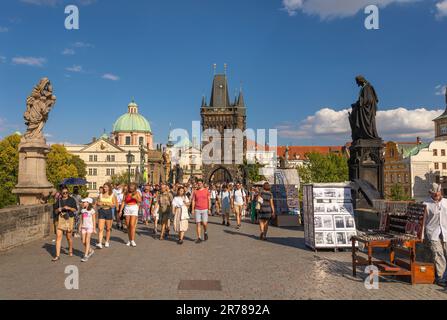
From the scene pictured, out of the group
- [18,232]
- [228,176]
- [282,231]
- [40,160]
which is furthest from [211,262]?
[228,176]

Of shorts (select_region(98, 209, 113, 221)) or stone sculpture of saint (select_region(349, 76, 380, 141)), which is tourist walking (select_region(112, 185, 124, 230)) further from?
stone sculpture of saint (select_region(349, 76, 380, 141))

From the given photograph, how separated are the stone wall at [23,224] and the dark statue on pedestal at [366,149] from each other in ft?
33.0

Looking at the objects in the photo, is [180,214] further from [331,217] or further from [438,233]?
[438,233]

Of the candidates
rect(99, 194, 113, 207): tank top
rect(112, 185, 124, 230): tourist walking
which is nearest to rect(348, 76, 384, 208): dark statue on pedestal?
rect(99, 194, 113, 207): tank top

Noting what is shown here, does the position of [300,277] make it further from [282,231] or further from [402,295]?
[282,231]

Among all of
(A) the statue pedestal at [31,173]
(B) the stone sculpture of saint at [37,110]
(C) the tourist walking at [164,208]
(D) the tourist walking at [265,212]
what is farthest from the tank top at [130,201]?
(B) the stone sculpture of saint at [37,110]

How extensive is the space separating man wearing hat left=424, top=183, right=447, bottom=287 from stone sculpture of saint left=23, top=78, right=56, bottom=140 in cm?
1189

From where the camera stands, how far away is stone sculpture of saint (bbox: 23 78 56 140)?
1367cm

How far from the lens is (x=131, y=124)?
11081 centimetres

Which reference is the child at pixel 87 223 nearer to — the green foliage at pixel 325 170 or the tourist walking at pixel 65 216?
the tourist walking at pixel 65 216

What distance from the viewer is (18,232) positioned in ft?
36.7

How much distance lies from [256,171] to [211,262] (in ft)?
220

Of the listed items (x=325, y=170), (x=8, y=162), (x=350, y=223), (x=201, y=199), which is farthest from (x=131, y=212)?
(x=325, y=170)
